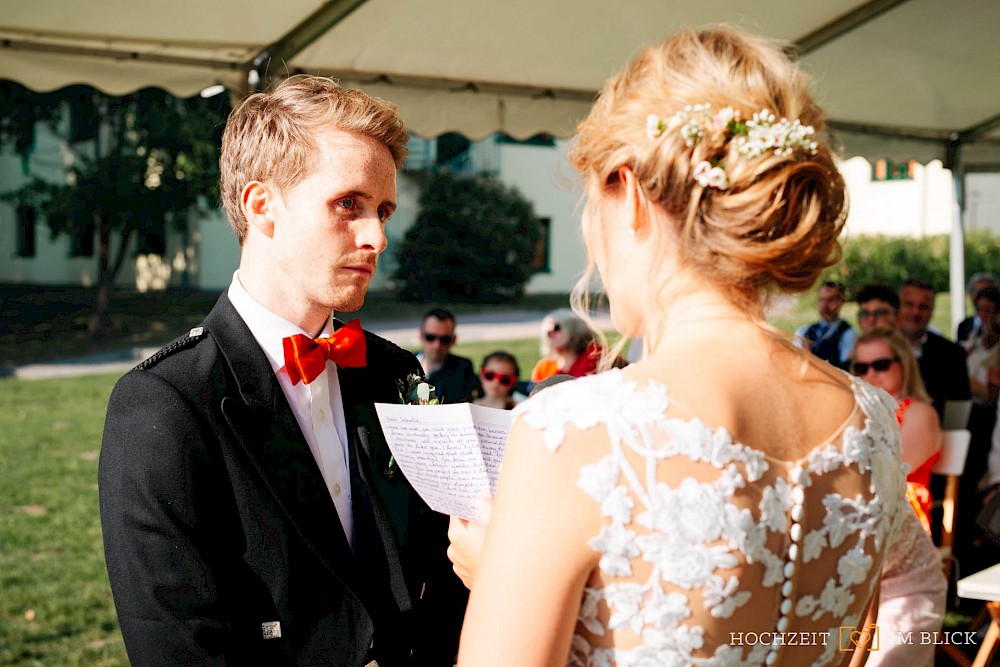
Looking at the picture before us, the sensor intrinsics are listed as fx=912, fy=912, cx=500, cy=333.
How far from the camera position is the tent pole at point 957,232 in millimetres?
8273

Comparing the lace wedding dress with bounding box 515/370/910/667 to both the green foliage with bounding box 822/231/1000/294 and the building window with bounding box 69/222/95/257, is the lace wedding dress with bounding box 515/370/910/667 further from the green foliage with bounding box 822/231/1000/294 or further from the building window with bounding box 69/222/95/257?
the building window with bounding box 69/222/95/257

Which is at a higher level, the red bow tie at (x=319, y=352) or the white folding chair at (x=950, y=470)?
the red bow tie at (x=319, y=352)

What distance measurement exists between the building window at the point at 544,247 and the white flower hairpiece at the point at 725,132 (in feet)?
96.7

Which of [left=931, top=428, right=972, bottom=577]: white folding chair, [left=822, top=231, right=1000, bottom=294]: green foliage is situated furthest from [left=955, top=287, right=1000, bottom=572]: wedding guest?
[left=822, top=231, right=1000, bottom=294]: green foliage

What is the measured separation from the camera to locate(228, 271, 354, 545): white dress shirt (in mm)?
1941

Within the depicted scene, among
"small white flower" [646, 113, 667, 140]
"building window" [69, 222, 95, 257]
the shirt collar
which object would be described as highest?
"building window" [69, 222, 95, 257]

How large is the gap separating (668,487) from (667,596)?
0.15 metres

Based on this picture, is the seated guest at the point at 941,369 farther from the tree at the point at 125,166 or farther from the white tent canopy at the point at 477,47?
the tree at the point at 125,166

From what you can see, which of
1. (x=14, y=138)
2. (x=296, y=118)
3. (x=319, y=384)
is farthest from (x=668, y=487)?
(x=14, y=138)

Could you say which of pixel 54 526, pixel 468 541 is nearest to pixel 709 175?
pixel 468 541

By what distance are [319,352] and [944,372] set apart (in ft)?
18.8

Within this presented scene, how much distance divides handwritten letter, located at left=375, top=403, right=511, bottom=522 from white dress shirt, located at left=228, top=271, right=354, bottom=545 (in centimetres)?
42

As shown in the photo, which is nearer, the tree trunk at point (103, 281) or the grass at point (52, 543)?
the grass at point (52, 543)

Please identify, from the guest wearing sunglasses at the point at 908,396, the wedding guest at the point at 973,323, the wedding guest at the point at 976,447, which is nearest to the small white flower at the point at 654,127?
the guest wearing sunglasses at the point at 908,396
